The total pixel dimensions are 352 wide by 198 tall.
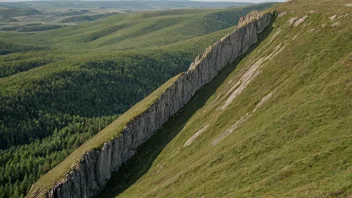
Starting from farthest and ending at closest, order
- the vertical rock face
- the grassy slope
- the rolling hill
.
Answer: the vertical rock face < the rolling hill < the grassy slope

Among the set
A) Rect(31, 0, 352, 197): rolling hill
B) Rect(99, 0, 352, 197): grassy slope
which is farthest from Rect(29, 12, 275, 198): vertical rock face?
Rect(99, 0, 352, 197): grassy slope

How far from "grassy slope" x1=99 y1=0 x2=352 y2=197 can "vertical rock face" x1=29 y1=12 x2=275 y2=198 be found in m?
4.43

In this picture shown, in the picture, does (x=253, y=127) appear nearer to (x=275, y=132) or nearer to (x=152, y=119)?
(x=275, y=132)

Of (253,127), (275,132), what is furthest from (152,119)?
(275,132)

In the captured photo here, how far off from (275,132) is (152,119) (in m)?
65.9

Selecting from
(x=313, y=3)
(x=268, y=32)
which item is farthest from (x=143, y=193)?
(x=313, y=3)

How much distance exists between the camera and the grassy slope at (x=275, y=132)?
2156 inches

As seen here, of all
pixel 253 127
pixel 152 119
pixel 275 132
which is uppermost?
pixel 275 132

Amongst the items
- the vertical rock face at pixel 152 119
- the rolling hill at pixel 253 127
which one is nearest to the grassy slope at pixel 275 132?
the rolling hill at pixel 253 127

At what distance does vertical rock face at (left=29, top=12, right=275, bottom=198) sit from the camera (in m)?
111

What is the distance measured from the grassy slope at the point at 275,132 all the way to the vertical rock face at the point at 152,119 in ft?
14.5

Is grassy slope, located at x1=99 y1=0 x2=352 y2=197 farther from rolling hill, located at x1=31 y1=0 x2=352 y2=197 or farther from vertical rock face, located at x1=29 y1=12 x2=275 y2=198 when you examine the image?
vertical rock face, located at x1=29 y1=12 x2=275 y2=198

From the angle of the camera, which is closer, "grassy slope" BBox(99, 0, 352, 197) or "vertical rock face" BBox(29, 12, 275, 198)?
"grassy slope" BBox(99, 0, 352, 197)

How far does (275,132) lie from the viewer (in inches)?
2830
